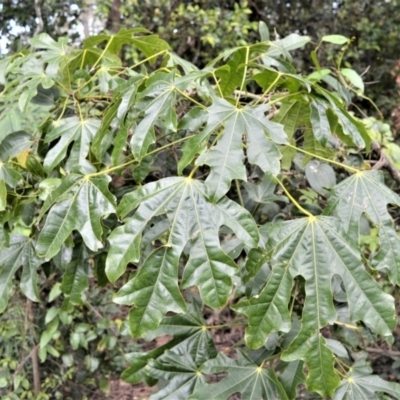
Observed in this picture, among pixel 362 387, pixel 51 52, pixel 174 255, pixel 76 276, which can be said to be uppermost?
pixel 51 52

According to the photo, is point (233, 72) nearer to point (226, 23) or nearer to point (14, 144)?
point (14, 144)

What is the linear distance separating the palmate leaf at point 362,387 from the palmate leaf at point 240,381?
0.48ft

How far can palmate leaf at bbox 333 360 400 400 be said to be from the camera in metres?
0.94

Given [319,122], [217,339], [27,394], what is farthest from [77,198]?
[217,339]

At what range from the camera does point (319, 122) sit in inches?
35.5

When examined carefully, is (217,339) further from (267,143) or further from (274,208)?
(267,143)

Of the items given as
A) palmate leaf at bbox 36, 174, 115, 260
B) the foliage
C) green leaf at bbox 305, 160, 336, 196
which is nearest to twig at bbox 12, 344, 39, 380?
the foliage

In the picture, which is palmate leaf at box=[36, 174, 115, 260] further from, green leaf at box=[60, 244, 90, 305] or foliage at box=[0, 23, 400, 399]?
green leaf at box=[60, 244, 90, 305]

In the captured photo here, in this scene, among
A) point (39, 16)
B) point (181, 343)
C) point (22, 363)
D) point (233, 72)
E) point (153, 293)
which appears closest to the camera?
point (153, 293)

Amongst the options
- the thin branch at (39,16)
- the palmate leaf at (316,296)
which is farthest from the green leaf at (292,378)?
the thin branch at (39,16)

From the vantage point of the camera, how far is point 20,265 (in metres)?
1.02

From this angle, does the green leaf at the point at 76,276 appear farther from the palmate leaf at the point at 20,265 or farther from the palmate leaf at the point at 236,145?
the palmate leaf at the point at 236,145

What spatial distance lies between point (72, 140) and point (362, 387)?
0.77 meters

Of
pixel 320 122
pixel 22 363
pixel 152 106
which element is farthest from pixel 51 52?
pixel 22 363
